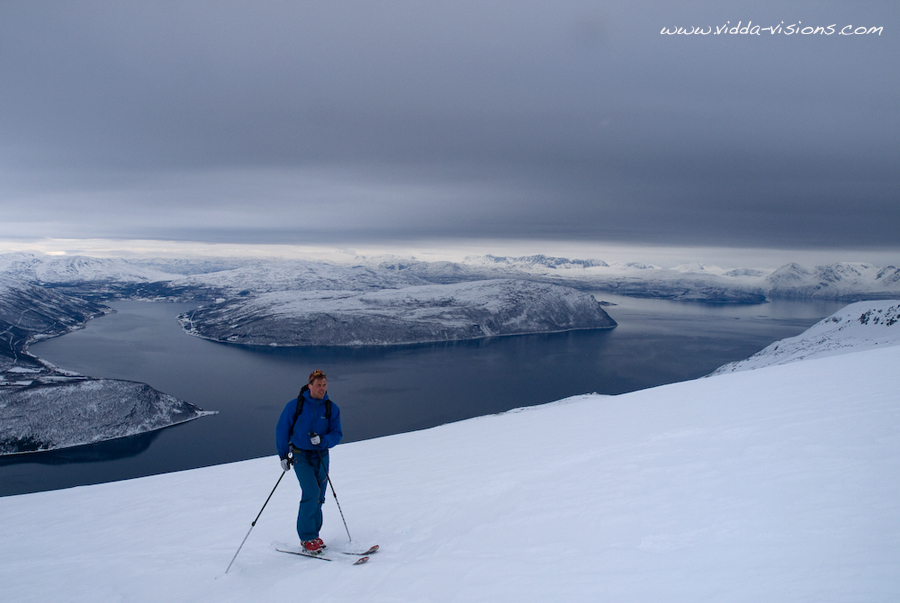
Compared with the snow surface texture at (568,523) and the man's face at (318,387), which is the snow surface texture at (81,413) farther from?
the man's face at (318,387)

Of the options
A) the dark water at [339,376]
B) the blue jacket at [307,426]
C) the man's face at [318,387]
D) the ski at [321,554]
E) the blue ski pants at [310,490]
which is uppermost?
the man's face at [318,387]

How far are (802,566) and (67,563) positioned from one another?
10272 millimetres

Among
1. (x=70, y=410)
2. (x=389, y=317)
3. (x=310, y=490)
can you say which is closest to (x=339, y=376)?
(x=70, y=410)

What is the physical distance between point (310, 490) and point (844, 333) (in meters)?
135

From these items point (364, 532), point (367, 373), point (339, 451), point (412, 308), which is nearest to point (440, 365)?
point (367, 373)

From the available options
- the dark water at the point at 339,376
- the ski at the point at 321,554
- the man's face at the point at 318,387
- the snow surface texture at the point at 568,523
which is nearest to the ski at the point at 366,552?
the ski at the point at 321,554

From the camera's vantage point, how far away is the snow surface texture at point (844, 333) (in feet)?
276

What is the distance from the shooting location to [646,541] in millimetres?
5191

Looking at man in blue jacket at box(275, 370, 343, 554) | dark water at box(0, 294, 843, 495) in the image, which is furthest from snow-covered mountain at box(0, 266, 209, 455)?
man in blue jacket at box(275, 370, 343, 554)

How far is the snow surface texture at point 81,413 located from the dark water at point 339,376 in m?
2.54

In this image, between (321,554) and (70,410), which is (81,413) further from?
(321,554)

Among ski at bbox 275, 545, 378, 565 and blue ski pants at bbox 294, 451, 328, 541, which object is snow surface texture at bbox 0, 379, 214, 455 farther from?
blue ski pants at bbox 294, 451, 328, 541

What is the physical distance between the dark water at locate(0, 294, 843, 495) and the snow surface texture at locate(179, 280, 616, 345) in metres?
9.00

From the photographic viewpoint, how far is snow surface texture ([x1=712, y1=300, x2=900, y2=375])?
276 ft
